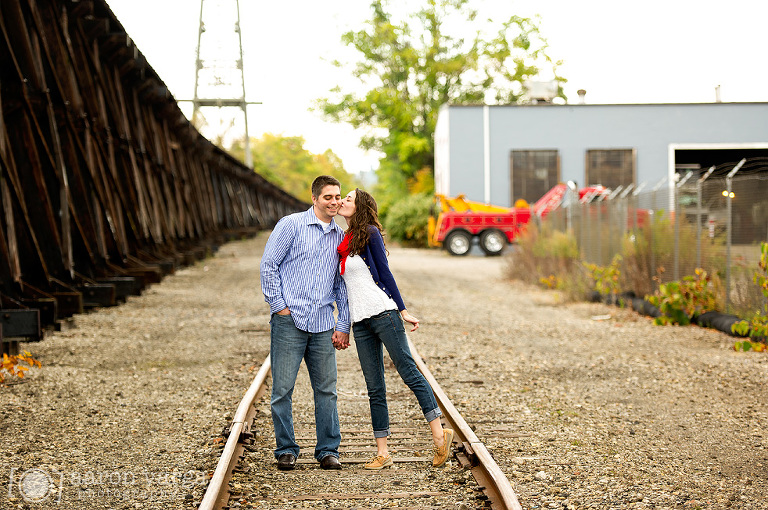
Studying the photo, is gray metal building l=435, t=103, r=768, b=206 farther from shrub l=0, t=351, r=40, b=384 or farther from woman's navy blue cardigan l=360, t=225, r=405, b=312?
woman's navy blue cardigan l=360, t=225, r=405, b=312

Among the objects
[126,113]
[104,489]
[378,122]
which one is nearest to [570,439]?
[104,489]

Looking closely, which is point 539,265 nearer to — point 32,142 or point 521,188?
point 32,142

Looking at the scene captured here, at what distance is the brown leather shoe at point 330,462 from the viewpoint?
5.51 meters

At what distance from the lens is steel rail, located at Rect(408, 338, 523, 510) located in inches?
182

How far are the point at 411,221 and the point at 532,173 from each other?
6076 mm

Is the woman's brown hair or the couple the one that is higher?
the woman's brown hair

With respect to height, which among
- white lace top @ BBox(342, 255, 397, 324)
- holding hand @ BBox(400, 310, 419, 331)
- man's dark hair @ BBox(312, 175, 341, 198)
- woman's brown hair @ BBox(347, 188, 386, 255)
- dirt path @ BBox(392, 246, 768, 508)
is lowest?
dirt path @ BBox(392, 246, 768, 508)

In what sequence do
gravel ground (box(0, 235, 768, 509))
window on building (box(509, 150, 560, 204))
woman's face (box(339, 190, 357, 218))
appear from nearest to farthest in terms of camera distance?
1. gravel ground (box(0, 235, 768, 509))
2. woman's face (box(339, 190, 357, 218))
3. window on building (box(509, 150, 560, 204))

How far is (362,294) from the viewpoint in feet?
17.8

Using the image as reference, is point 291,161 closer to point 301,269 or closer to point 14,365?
point 14,365

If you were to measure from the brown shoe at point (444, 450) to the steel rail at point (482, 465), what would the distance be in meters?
0.15

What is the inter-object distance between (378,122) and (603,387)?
49.8m

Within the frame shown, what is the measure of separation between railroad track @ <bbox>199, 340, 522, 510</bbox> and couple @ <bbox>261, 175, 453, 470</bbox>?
0.50 feet

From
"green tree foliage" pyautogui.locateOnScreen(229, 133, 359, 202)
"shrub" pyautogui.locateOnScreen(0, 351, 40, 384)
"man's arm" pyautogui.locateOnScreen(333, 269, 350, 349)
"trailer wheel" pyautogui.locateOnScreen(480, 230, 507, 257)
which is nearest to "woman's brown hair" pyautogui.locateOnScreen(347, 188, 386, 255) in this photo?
"man's arm" pyautogui.locateOnScreen(333, 269, 350, 349)
